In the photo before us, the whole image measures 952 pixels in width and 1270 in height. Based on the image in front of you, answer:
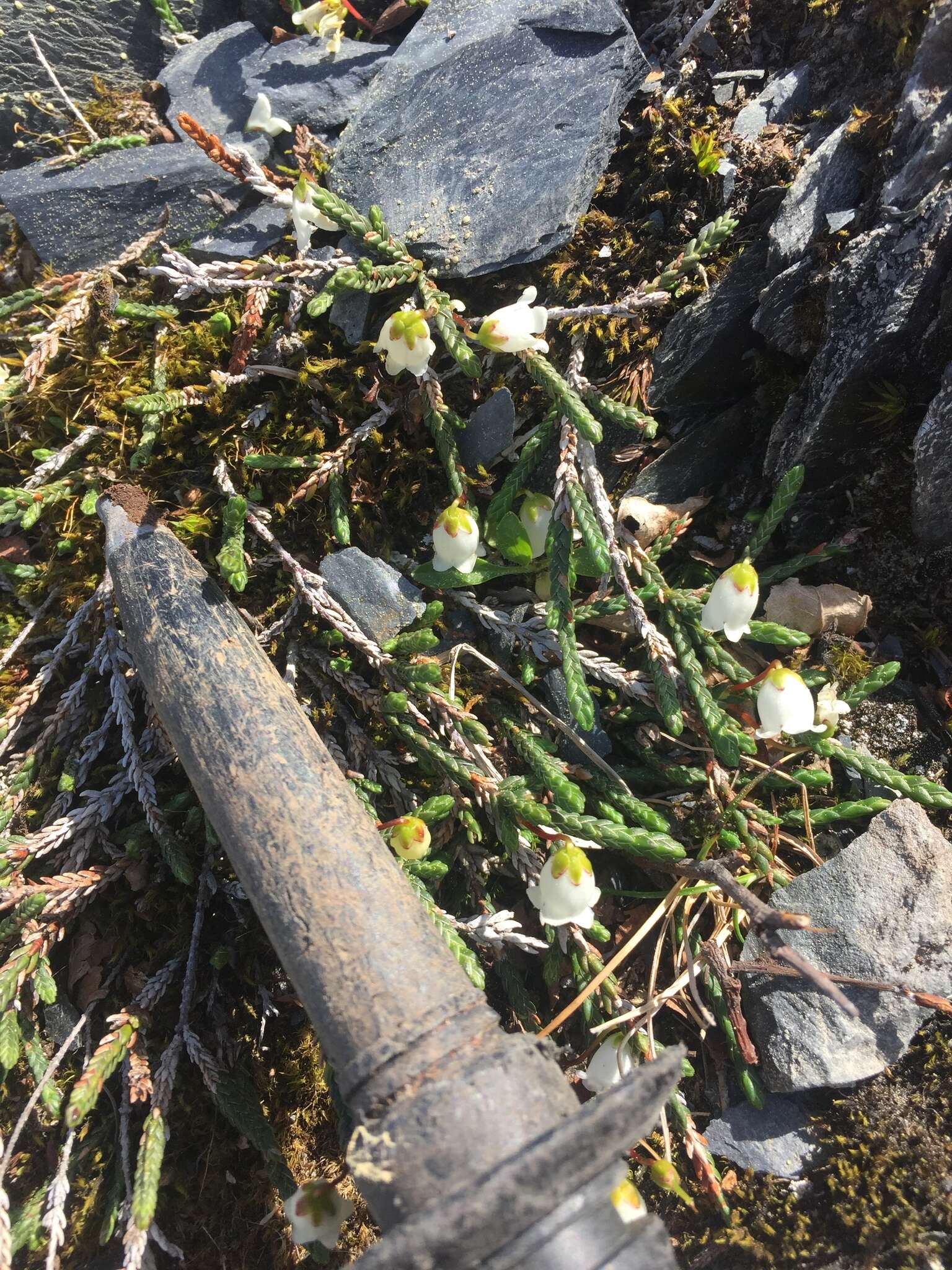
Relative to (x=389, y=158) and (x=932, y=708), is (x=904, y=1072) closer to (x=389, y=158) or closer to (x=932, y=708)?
(x=932, y=708)

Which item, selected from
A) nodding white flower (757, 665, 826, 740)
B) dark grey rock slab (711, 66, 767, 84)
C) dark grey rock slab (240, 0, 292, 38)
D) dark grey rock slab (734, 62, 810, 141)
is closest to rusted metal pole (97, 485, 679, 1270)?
nodding white flower (757, 665, 826, 740)

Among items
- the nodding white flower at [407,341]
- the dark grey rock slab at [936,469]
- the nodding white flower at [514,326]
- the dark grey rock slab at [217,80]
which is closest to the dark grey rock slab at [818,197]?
the dark grey rock slab at [936,469]

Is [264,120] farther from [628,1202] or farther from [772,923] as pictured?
[628,1202]

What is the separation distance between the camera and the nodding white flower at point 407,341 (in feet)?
9.95

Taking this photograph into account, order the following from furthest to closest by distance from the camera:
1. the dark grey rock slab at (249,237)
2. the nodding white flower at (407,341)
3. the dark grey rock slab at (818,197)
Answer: the dark grey rock slab at (249,237)
the dark grey rock slab at (818,197)
the nodding white flower at (407,341)

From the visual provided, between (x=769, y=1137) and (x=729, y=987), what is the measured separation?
519 mm

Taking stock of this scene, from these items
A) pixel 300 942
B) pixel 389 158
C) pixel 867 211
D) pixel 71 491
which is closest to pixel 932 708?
pixel 867 211

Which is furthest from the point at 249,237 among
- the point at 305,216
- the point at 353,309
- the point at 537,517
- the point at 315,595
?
the point at 537,517

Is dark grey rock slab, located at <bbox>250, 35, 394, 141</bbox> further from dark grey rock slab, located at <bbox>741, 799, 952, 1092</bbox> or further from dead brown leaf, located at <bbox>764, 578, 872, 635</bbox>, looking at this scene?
dark grey rock slab, located at <bbox>741, 799, 952, 1092</bbox>

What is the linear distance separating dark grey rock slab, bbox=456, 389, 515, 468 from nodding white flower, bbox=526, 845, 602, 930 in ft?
5.45

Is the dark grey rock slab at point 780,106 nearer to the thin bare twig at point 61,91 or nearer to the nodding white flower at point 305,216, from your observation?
the nodding white flower at point 305,216

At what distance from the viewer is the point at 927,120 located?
Result: 9.29 ft

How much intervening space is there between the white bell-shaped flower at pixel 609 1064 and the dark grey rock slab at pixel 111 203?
3811mm

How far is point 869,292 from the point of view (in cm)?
290
